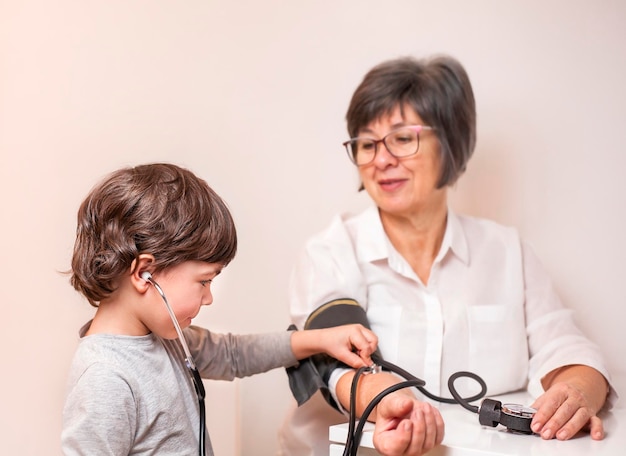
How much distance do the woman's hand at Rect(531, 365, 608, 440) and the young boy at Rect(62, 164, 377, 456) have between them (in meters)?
0.50

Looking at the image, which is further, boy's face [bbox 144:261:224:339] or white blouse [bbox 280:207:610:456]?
white blouse [bbox 280:207:610:456]

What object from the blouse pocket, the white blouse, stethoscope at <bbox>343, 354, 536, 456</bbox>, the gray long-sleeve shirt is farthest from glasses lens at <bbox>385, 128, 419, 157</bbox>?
the gray long-sleeve shirt

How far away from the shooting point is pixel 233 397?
1.77 meters

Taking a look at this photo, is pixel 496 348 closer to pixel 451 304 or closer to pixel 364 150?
pixel 451 304

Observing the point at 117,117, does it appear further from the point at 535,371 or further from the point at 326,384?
the point at 535,371

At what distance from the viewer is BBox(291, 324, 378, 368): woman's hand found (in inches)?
49.2

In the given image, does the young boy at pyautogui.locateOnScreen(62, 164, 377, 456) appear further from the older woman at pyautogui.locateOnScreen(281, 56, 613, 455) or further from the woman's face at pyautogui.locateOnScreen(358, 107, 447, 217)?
the woman's face at pyautogui.locateOnScreen(358, 107, 447, 217)

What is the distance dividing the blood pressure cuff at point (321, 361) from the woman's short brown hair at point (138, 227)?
350 mm

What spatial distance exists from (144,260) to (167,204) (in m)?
0.08

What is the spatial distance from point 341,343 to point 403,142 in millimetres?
476

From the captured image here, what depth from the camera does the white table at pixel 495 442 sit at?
1032 mm

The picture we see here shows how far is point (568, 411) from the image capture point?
1.14 metres

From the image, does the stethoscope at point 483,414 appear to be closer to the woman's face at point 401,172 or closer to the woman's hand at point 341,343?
the woman's hand at point 341,343

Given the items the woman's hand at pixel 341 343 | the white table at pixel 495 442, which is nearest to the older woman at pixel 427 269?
the woman's hand at pixel 341 343
